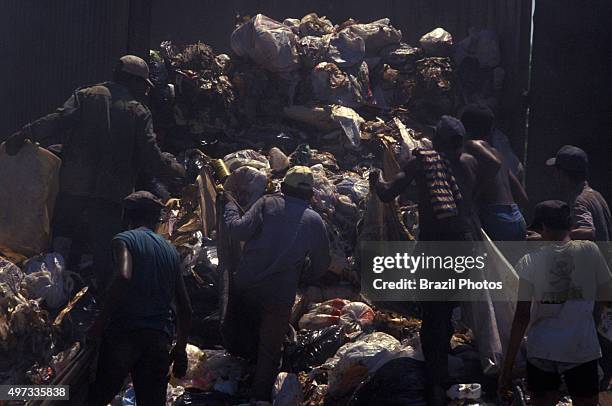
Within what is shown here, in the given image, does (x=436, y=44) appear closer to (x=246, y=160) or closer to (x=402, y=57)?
(x=402, y=57)

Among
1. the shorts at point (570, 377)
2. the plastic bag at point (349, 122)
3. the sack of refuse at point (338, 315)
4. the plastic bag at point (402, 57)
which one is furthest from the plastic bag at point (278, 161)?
the shorts at point (570, 377)

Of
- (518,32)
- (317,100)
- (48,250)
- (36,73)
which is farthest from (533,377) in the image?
(36,73)

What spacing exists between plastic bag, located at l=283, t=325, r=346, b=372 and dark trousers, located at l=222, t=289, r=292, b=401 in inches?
11.2

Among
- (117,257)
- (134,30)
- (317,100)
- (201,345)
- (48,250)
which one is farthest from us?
(317,100)

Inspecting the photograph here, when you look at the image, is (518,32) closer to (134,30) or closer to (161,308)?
(134,30)

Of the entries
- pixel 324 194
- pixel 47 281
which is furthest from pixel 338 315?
pixel 47 281

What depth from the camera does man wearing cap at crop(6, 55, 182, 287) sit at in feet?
20.6

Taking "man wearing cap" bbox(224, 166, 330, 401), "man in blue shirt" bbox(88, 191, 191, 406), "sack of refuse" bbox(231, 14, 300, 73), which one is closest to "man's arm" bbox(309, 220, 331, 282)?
"man wearing cap" bbox(224, 166, 330, 401)

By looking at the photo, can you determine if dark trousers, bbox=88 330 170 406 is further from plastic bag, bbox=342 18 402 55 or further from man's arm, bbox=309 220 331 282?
plastic bag, bbox=342 18 402 55

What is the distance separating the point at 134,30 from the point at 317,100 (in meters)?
1.84

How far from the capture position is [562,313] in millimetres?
4512

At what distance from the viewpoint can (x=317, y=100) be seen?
8547mm

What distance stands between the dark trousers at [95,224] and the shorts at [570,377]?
307 centimetres

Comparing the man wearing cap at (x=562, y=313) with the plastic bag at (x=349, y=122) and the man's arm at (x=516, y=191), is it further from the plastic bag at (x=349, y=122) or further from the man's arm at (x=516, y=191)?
the plastic bag at (x=349, y=122)
